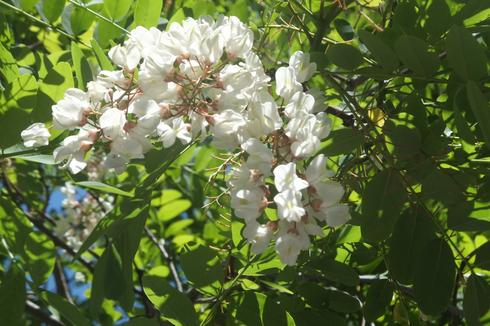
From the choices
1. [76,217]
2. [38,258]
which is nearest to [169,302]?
[38,258]

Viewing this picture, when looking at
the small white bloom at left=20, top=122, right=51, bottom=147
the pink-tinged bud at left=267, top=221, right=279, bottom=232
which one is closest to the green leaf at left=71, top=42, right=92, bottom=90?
the small white bloom at left=20, top=122, right=51, bottom=147

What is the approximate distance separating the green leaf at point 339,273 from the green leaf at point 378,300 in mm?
97

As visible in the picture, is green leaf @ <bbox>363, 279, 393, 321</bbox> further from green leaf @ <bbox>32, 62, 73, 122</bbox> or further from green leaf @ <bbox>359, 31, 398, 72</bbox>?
green leaf @ <bbox>32, 62, 73, 122</bbox>

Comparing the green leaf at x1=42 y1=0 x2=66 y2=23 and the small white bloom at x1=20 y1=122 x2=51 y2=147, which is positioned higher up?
the green leaf at x1=42 y1=0 x2=66 y2=23

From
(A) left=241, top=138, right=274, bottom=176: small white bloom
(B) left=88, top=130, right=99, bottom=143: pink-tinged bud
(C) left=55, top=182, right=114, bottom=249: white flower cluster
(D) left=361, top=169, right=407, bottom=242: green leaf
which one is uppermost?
(A) left=241, top=138, right=274, bottom=176: small white bloom

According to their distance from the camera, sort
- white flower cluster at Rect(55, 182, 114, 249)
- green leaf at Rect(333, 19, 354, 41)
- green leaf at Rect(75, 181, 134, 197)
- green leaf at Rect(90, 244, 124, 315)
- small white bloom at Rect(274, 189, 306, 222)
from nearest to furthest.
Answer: small white bloom at Rect(274, 189, 306, 222)
green leaf at Rect(75, 181, 134, 197)
green leaf at Rect(90, 244, 124, 315)
green leaf at Rect(333, 19, 354, 41)
white flower cluster at Rect(55, 182, 114, 249)

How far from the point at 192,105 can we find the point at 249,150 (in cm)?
14

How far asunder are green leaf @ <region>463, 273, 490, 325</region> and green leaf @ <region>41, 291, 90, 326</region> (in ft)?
2.10

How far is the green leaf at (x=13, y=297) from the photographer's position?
1.40 m

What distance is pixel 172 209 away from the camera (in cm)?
225

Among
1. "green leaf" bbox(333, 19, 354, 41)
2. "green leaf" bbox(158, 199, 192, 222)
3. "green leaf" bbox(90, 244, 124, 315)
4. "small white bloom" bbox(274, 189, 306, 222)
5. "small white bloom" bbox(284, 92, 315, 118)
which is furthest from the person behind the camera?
"green leaf" bbox(158, 199, 192, 222)

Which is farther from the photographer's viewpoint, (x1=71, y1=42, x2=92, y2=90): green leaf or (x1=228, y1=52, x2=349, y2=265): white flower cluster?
(x1=71, y1=42, x2=92, y2=90): green leaf

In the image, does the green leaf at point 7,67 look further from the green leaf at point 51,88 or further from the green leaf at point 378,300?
the green leaf at point 378,300

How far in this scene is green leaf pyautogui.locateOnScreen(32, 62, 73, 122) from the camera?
128 cm
